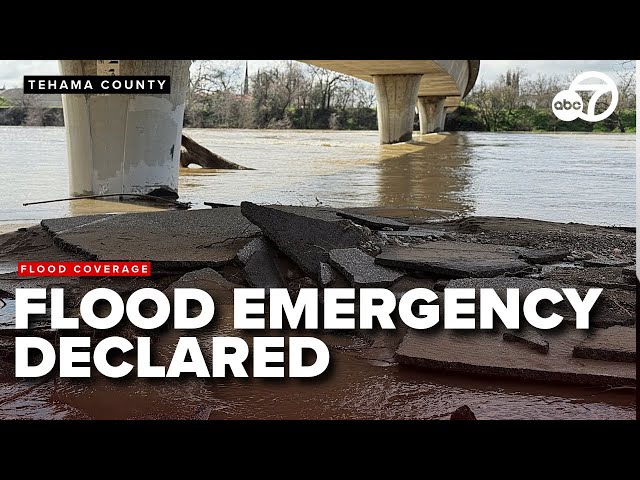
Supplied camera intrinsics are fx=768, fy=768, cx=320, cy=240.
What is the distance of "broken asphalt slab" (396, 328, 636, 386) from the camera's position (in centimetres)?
355

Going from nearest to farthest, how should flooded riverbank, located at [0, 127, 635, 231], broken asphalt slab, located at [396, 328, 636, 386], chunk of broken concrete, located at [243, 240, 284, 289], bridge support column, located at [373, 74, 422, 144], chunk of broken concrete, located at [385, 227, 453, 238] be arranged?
broken asphalt slab, located at [396, 328, 636, 386], chunk of broken concrete, located at [243, 240, 284, 289], chunk of broken concrete, located at [385, 227, 453, 238], flooded riverbank, located at [0, 127, 635, 231], bridge support column, located at [373, 74, 422, 144]

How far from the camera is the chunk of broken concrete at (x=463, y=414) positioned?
2967 mm

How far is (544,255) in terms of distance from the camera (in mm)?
6039

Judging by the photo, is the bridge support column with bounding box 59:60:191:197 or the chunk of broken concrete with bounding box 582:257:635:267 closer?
the chunk of broken concrete with bounding box 582:257:635:267

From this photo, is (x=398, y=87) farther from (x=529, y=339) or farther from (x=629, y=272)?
(x=529, y=339)

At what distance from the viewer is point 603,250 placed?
6.53 m

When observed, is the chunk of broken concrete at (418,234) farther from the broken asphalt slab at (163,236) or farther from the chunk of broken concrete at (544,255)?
the broken asphalt slab at (163,236)

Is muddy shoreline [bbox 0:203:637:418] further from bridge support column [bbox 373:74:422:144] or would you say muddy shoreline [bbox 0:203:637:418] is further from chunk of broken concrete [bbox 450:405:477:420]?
bridge support column [bbox 373:74:422:144]

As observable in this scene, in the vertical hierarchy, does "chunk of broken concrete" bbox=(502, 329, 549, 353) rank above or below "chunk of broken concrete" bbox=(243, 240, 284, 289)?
below

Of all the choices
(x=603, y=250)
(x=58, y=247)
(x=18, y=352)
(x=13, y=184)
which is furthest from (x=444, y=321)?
(x=13, y=184)

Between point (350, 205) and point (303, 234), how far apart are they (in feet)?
15.8

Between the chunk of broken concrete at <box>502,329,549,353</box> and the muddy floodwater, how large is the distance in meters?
0.32

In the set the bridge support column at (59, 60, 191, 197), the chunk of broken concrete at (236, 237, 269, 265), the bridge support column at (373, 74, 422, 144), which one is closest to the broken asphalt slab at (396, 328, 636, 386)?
the chunk of broken concrete at (236, 237, 269, 265)

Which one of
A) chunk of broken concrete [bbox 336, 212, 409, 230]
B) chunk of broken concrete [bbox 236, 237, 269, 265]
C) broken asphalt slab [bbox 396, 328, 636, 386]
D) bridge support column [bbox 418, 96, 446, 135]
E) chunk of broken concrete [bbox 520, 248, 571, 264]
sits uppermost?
bridge support column [bbox 418, 96, 446, 135]
